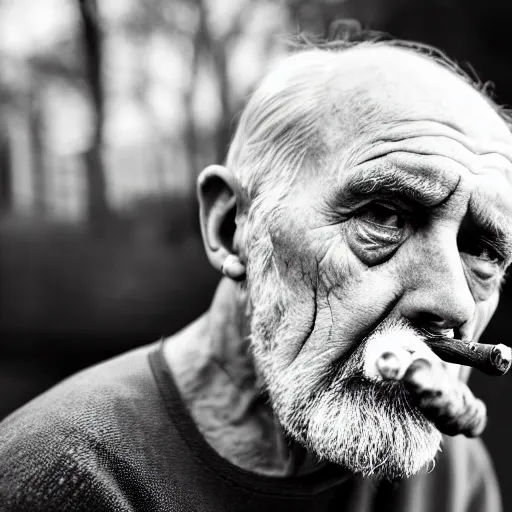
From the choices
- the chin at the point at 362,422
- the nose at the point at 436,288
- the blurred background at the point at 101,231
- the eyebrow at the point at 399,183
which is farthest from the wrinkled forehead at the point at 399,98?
the blurred background at the point at 101,231

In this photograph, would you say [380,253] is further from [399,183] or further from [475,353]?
[475,353]

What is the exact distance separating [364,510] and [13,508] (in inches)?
38.0

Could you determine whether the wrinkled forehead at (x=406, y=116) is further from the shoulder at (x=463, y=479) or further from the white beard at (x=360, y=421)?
the shoulder at (x=463, y=479)

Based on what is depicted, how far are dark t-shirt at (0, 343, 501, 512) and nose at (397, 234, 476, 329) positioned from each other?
24.6 inches

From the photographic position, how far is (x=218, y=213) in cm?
179

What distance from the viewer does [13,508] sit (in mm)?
1511

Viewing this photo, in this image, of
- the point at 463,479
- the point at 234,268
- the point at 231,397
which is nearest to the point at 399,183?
the point at 234,268

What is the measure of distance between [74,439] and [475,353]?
97 centimetres

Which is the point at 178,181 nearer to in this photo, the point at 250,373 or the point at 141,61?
the point at 141,61

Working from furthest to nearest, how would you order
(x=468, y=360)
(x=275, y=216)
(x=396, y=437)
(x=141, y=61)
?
(x=141, y=61)
(x=275, y=216)
(x=396, y=437)
(x=468, y=360)

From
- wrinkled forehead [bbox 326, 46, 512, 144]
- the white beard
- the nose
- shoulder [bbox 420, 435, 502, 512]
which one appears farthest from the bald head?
shoulder [bbox 420, 435, 502, 512]

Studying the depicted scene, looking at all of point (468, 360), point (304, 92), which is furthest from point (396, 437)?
point (304, 92)

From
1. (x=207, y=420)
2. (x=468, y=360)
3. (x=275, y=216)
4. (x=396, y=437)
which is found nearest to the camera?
(x=468, y=360)

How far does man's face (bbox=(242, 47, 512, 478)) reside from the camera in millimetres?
1465
